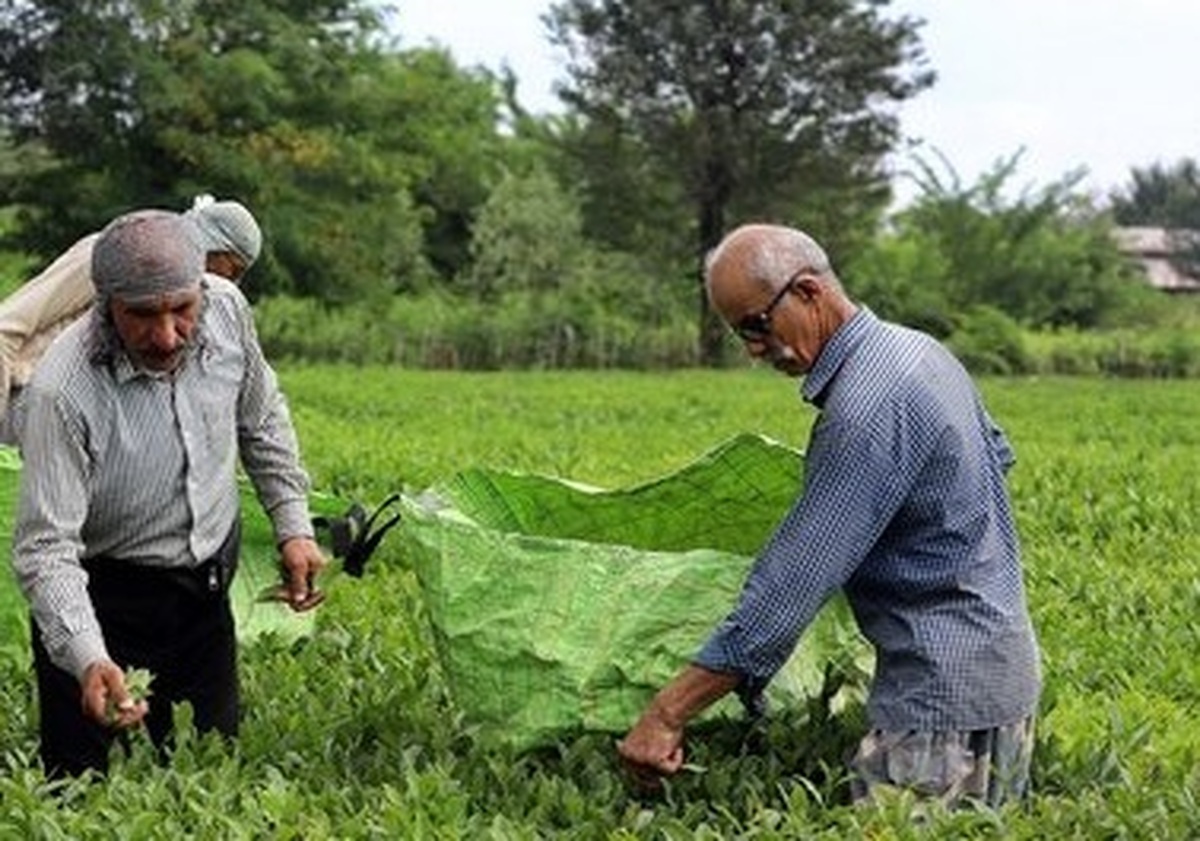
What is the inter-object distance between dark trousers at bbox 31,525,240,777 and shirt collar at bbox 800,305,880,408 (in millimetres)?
1457

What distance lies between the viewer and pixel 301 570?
4.92 m

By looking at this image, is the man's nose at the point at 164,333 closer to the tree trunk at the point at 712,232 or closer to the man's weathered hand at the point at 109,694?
the man's weathered hand at the point at 109,694

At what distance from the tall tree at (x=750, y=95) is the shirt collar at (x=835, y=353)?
115ft

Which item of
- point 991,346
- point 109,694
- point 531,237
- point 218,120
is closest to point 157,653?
point 109,694

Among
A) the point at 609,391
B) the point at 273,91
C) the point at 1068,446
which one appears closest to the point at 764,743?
the point at 1068,446

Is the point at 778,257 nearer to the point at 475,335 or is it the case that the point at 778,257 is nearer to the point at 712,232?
the point at 475,335

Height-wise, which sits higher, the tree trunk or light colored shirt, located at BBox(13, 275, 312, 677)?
light colored shirt, located at BBox(13, 275, 312, 677)

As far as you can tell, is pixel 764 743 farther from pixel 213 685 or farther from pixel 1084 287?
pixel 1084 287

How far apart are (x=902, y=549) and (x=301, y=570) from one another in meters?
1.56

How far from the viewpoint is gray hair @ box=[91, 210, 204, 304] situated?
13.6 feet

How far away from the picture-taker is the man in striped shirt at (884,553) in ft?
12.6

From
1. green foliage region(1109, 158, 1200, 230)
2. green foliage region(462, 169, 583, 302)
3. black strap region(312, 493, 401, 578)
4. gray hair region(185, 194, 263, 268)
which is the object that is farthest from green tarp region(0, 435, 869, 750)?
green foliage region(1109, 158, 1200, 230)

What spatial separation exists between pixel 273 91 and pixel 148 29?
2.50 metres

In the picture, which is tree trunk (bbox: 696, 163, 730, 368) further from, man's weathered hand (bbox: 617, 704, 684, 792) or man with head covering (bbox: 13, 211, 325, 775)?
man's weathered hand (bbox: 617, 704, 684, 792)
